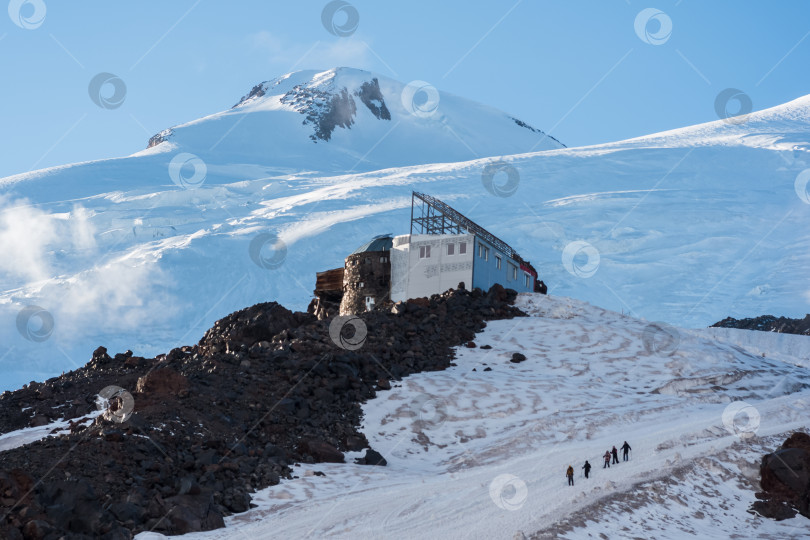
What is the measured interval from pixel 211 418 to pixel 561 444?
14.5m

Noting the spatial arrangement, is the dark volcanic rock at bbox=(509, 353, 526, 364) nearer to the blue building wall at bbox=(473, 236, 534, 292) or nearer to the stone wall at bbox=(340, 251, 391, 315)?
the blue building wall at bbox=(473, 236, 534, 292)

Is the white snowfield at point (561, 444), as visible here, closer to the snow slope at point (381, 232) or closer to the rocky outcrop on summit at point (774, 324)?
the rocky outcrop on summit at point (774, 324)

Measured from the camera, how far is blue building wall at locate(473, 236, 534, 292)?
55531 millimetres

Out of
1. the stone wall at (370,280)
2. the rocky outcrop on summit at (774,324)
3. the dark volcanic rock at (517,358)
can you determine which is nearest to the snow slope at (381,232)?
the rocky outcrop on summit at (774,324)

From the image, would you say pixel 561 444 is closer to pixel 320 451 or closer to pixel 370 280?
pixel 320 451

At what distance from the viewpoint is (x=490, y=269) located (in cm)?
5788

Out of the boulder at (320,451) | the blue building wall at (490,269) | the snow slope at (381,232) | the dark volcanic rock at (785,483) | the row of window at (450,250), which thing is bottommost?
the dark volcanic rock at (785,483)

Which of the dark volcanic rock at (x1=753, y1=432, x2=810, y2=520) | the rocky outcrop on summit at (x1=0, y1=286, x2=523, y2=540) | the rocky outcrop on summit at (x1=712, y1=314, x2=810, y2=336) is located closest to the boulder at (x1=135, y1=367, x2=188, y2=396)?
the rocky outcrop on summit at (x1=0, y1=286, x2=523, y2=540)

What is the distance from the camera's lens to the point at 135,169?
177m

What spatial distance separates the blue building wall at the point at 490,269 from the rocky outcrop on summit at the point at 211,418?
1.27 meters

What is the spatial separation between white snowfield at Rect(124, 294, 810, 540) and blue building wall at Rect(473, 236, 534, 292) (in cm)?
453

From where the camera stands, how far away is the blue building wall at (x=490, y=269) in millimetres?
55531

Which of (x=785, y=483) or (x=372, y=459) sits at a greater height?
(x=372, y=459)

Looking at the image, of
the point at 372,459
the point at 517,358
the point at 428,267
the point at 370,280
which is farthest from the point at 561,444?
the point at 370,280
